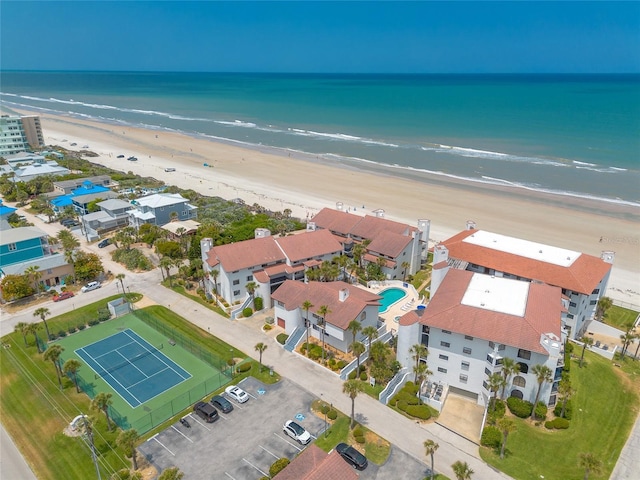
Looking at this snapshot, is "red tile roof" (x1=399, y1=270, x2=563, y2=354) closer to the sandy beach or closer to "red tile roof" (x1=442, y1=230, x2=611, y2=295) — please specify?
"red tile roof" (x1=442, y1=230, x2=611, y2=295)

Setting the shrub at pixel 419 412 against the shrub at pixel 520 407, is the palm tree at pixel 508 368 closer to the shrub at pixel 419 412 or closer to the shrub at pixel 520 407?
the shrub at pixel 520 407

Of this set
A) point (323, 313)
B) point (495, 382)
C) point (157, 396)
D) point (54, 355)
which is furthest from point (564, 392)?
point (54, 355)

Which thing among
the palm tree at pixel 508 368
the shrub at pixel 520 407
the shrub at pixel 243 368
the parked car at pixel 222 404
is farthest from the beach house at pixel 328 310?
the shrub at pixel 520 407

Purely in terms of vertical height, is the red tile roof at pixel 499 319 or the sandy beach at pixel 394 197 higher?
the red tile roof at pixel 499 319

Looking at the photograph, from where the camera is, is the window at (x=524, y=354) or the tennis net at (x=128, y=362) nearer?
the window at (x=524, y=354)

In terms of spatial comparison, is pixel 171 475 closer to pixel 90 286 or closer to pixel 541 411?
pixel 541 411

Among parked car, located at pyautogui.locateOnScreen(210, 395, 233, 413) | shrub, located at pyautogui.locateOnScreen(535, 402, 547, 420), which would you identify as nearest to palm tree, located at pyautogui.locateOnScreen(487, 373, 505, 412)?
shrub, located at pyautogui.locateOnScreen(535, 402, 547, 420)
